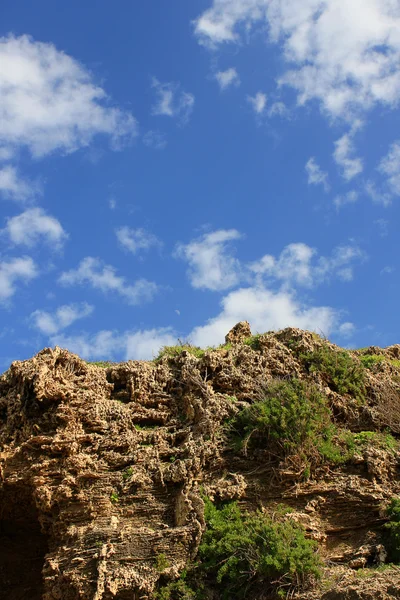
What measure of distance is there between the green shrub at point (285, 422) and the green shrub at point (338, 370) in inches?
47.4

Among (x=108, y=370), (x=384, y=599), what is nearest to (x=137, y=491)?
(x=108, y=370)

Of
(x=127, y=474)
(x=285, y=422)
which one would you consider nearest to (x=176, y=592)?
(x=127, y=474)

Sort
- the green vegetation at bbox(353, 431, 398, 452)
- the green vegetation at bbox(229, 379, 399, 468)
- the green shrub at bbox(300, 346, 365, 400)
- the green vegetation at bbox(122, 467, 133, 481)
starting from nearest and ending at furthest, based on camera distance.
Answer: the green vegetation at bbox(122, 467, 133, 481), the green vegetation at bbox(229, 379, 399, 468), the green vegetation at bbox(353, 431, 398, 452), the green shrub at bbox(300, 346, 365, 400)

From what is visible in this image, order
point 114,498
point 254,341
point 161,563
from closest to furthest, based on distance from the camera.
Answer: point 161,563 → point 114,498 → point 254,341

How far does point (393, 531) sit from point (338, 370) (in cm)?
441

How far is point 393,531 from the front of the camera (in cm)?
1123

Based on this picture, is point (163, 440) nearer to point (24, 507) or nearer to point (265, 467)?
point (265, 467)

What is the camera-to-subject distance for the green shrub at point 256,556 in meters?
10.4

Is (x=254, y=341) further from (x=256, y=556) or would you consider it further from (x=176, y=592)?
(x=176, y=592)

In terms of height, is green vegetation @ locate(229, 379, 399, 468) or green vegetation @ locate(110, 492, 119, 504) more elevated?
green vegetation @ locate(229, 379, 399, 468)

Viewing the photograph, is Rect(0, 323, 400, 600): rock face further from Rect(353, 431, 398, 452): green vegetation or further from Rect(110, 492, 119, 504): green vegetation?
Rect(353, 431, 398, 452): green vegetation

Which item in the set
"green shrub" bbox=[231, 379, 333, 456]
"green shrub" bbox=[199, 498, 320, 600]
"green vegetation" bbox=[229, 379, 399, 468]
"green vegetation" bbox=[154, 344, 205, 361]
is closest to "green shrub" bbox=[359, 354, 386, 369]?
"green vegetation" bbox=[229, 379, 399, 468]

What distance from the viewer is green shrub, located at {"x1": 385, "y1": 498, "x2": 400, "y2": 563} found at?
11023mm

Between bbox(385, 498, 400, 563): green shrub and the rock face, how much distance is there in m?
0.17
